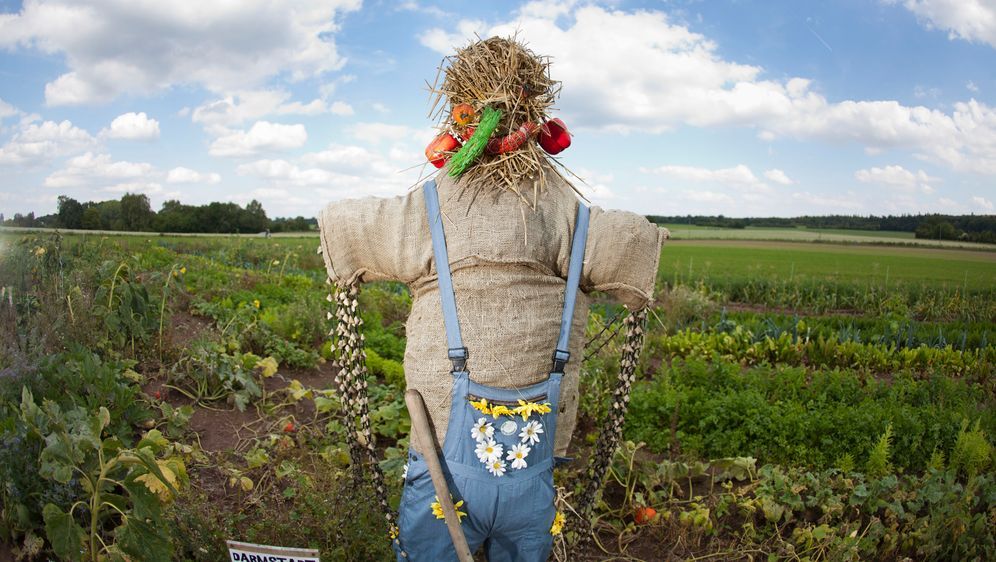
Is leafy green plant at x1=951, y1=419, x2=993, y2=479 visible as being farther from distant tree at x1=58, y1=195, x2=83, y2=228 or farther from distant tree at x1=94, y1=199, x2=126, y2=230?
distant tree at x1=94, y1=199, x2=126, y2=230

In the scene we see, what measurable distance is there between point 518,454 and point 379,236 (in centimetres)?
87

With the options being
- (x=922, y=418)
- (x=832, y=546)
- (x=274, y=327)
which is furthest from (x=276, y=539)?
(x=922, y=418)

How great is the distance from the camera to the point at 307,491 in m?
2.80

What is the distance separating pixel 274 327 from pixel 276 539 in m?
3.49

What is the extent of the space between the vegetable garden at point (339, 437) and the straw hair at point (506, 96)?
85cm

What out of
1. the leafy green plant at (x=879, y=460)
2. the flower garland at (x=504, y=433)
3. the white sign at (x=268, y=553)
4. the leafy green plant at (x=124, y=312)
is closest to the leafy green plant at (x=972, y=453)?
the leafy green plant at (x=879, y=460)

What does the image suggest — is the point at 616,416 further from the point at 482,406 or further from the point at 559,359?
the point at 482,406

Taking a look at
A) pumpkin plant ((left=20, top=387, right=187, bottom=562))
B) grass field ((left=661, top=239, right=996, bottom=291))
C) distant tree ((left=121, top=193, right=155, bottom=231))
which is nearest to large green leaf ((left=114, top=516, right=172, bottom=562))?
pumpkin plant ((left=20, top=387, right=187, bottom=562))

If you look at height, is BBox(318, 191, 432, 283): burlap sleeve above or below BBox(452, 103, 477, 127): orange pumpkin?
below

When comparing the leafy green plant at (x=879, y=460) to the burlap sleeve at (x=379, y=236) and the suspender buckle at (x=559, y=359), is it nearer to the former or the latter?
the suspender buckle at (x=559, y=359)

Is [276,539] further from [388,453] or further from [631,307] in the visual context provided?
[631,307]

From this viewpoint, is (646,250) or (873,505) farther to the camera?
(873,505)

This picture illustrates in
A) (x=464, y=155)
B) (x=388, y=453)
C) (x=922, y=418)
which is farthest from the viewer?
(x=922, y=418)

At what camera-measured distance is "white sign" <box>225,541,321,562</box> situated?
2.08m
